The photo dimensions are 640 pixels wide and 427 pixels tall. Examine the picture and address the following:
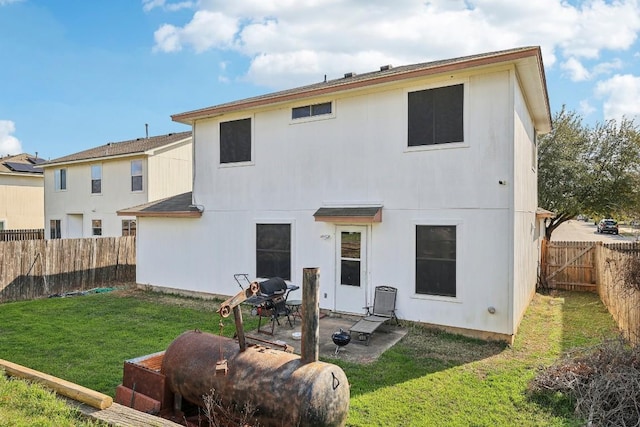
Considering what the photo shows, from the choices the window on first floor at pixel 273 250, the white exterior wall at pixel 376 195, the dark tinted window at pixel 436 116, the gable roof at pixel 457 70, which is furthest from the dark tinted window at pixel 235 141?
the dark tinted window at pixel 436 116

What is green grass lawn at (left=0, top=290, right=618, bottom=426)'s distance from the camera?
4.89 metres

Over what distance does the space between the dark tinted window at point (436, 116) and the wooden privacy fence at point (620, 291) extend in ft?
12.9

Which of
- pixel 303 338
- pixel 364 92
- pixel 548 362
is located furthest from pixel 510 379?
pixel 364 92

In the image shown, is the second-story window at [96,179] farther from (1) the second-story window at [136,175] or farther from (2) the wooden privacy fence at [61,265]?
(2) the wooden privacy fence at [61,265]

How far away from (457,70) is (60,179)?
21634mm

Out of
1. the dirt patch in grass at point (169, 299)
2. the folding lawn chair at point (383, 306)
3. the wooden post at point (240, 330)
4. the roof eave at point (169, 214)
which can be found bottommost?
the dirt patch in grass at point (169, 299)

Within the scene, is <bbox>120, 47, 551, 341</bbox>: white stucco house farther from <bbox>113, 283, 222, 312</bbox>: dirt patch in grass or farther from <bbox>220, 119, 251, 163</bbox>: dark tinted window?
<bbox>113, 283, 222, 312</bbox>: dirt patch in grass

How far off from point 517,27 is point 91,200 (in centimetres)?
1981

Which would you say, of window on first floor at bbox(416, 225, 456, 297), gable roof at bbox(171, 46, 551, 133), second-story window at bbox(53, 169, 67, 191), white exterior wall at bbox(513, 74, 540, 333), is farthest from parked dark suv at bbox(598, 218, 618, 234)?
second-story window at bbox(53, 169, 67, 191)

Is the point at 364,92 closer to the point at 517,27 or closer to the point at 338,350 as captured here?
the point at 517,27

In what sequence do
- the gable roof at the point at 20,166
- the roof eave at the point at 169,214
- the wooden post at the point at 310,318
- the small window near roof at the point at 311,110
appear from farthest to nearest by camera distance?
the gable roof at the point at 20,166 < the roof eave at the point at 169,214 < the small window near roof at the point at 311,110 < the wooden post at the point at 310,318

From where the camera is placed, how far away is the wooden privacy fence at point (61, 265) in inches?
461

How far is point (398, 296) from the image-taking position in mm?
8680

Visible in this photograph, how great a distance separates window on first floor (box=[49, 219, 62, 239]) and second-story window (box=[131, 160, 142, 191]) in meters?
6.59
